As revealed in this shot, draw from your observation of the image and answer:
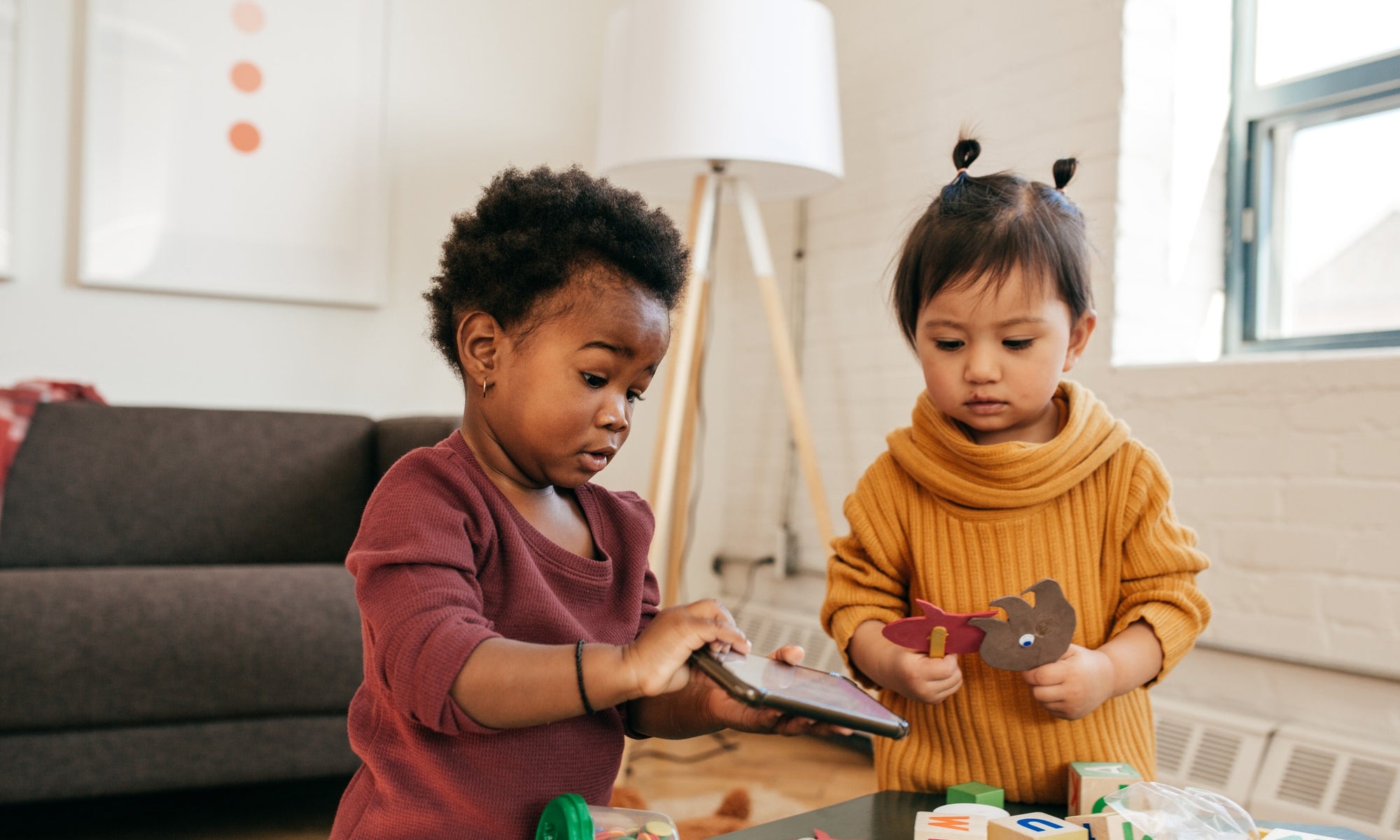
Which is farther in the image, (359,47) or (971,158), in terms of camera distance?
(359,47)

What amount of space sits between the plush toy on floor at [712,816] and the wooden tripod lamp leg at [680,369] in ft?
1.48

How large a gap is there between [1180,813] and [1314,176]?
5.46 feet

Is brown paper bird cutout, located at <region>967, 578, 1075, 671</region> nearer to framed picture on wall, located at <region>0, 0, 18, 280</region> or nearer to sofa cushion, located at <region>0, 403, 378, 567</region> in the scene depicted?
sofa cushion, located at <region>0, 403, 378, 567</region>

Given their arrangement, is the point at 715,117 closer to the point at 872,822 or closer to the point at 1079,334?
the point at 1079,334

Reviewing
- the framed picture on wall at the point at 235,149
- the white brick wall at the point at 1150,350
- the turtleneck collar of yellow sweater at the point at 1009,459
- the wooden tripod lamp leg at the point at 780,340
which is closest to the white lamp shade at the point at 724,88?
the wooden tripod lamp leg at the point at 780,340

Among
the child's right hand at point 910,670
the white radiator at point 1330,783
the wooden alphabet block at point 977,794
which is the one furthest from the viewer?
the white radiator at point 1330,783

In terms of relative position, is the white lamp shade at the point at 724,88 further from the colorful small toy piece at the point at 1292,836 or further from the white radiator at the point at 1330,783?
the colorful small toy piece at the point at 1292,836

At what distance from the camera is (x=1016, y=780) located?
1061 millimetres

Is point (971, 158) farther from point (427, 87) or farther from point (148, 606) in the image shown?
point (427, 87)

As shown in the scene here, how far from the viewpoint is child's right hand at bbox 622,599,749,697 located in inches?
25.3

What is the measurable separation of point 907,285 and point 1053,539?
1.01 ft

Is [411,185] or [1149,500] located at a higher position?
[411,185]

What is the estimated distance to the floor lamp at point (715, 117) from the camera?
6.98 feet

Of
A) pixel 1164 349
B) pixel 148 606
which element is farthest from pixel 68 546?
pixel 1164 349
